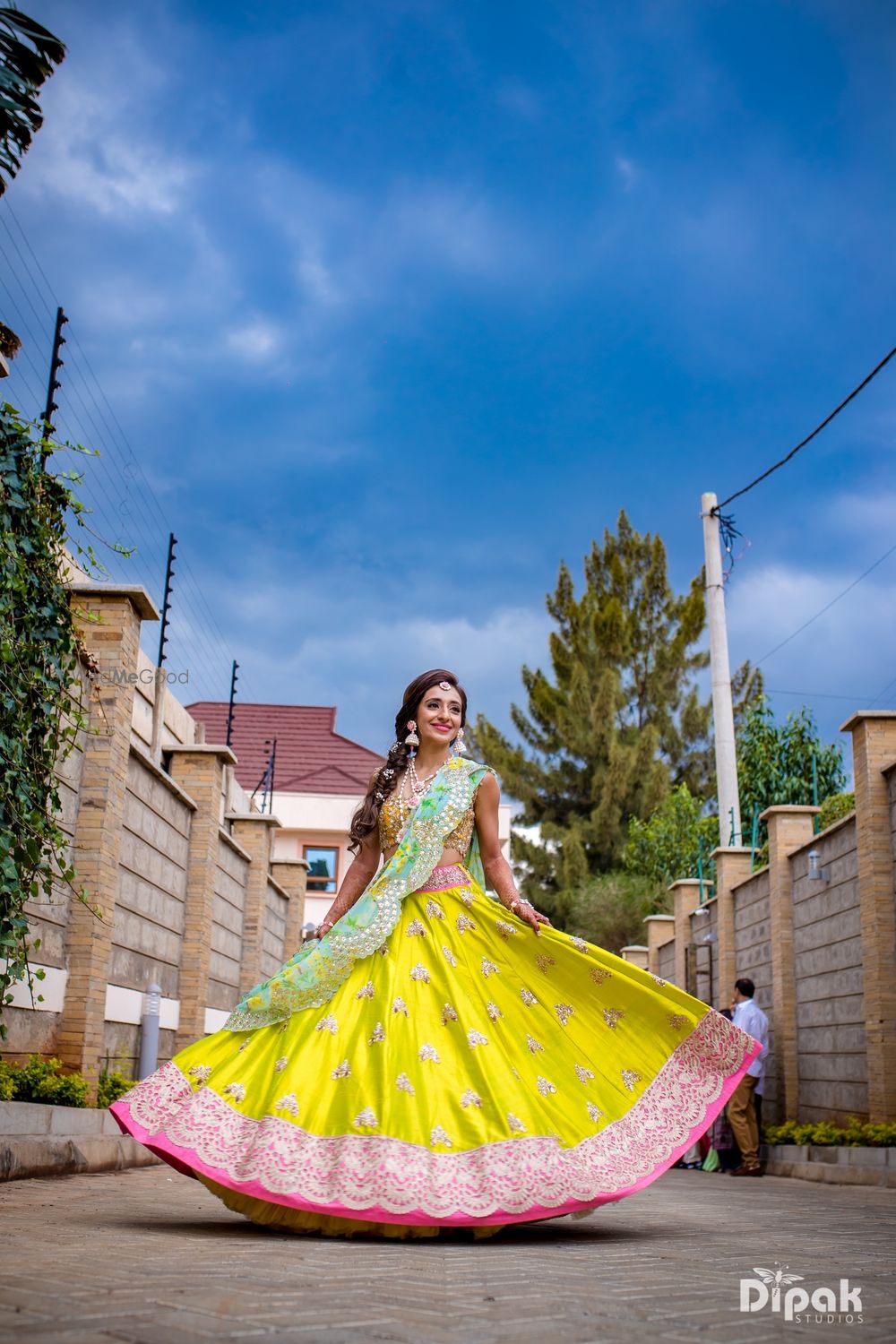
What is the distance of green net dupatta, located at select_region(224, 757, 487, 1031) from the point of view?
172 inches

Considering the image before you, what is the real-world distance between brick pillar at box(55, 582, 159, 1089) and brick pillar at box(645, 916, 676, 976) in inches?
507

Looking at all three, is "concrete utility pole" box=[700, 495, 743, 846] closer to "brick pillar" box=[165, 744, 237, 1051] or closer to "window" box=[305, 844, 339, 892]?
"brick pillar" box=[165, 744, 237, 1051]

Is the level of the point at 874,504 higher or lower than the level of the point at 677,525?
lower

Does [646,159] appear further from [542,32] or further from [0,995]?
[0,995]

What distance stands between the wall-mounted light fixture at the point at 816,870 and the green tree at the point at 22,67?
824cm

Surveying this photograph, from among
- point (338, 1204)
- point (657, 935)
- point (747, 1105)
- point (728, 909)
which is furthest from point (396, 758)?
point (657, 935)

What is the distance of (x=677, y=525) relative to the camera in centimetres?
3741

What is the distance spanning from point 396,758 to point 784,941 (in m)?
7.72

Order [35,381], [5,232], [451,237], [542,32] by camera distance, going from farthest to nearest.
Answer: [451,237] < [542,32] < [35,381] < [5,232]

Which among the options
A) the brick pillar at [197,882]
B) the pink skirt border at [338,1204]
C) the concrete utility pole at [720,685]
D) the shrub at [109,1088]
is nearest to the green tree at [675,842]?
the concrete utility pole at [720,685]

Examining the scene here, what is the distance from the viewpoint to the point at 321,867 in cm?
3066

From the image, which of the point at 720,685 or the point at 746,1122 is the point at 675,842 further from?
the point at 746,1122

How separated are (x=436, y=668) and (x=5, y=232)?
10.9 ft

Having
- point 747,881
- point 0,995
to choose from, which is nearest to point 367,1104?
point 0,995
